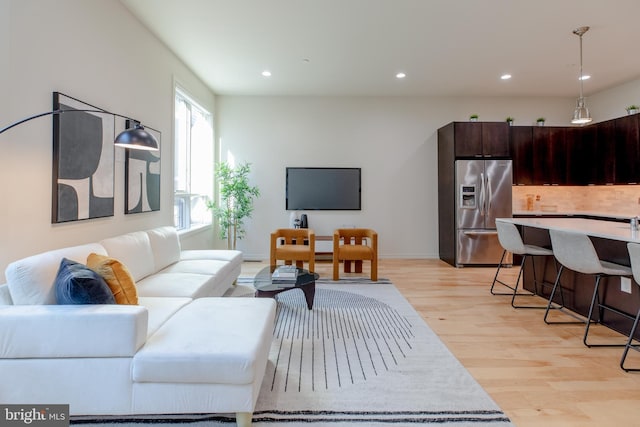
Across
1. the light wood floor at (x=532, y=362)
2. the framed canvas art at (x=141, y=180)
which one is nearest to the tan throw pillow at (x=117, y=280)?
the framed canvas art at (x=141, y=180)

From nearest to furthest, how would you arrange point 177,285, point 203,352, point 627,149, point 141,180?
point 203,352 → point 177,285 → point 141,180 → point 627,149

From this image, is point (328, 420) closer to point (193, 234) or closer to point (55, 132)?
point (55, 132)

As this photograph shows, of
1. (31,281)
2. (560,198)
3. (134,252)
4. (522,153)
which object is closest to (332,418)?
(31,281)

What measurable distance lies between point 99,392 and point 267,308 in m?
0.96

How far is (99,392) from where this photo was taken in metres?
1.66

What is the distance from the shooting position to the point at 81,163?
273 centimetres

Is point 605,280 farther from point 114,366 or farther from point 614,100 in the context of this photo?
point 614,100

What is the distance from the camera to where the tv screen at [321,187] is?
636 centimetres

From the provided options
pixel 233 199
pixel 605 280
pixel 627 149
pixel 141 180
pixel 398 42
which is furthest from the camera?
pixel 233 199

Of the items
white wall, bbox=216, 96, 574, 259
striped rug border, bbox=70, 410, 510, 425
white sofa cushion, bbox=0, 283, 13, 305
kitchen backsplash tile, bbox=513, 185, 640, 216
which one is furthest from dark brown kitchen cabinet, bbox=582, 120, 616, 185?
white sofa cushion, bbox=0, 283, 13, 305

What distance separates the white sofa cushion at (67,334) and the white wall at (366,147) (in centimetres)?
470

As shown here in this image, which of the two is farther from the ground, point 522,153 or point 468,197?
point 522,153

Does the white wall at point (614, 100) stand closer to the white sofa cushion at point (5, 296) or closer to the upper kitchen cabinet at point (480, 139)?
the upper kitchen cabinet at point (480, 139)

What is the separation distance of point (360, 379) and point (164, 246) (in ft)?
7.61
